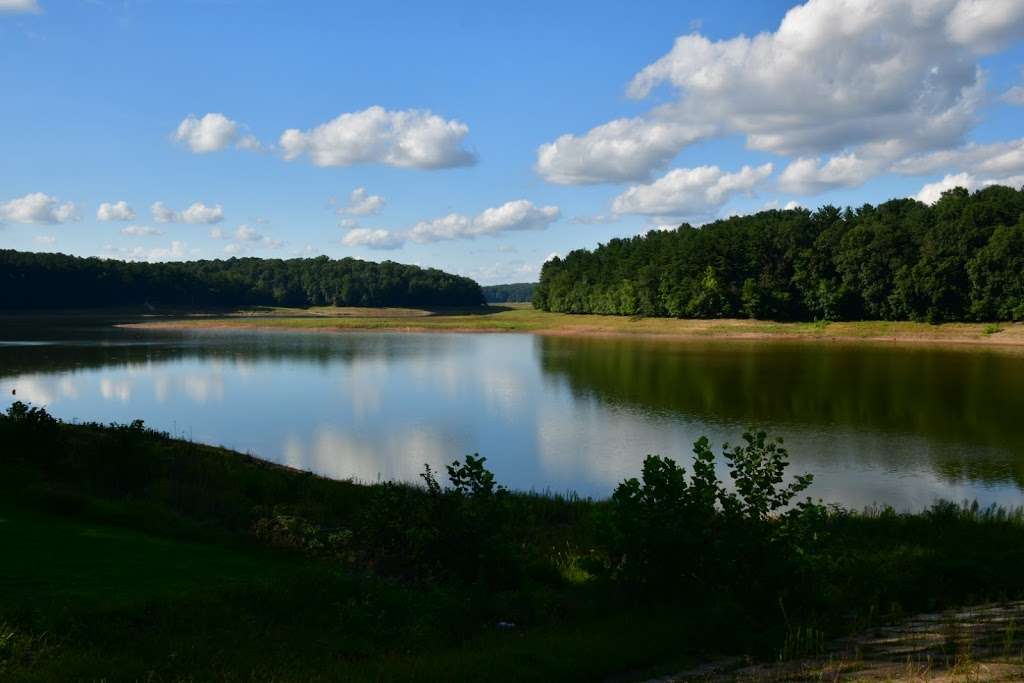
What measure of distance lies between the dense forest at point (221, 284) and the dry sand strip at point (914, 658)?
5670 inches

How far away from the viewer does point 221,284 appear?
157 m

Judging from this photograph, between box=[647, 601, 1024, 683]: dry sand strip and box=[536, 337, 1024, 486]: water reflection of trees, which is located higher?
box=[647, 601, 1024, 683]: dry sand strip

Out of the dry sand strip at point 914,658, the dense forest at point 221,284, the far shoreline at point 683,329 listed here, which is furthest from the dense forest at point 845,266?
the dry sand strip at point 914,658

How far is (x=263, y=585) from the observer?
26.4ft

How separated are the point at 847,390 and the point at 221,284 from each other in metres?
142

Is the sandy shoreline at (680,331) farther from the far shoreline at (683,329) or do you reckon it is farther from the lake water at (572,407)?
the lake water at (572,407)

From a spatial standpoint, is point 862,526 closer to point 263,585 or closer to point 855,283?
point 263,585

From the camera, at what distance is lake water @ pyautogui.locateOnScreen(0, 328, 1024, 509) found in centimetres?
2147

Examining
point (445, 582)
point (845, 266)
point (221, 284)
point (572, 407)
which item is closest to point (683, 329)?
point (845, 266)

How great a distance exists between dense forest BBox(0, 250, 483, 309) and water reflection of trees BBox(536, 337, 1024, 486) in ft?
348

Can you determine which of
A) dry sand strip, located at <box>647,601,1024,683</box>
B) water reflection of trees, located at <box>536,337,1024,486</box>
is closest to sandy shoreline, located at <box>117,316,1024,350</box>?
water reflection of trees, located at <box>536,337,1024,486</box>

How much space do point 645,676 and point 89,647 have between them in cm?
469

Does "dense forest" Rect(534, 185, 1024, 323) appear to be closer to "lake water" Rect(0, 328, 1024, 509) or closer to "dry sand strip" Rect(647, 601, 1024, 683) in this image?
"lake water" Rect(0, 328, 1024, 509)

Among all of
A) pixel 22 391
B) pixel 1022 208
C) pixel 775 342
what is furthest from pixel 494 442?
pixel 1022 208
